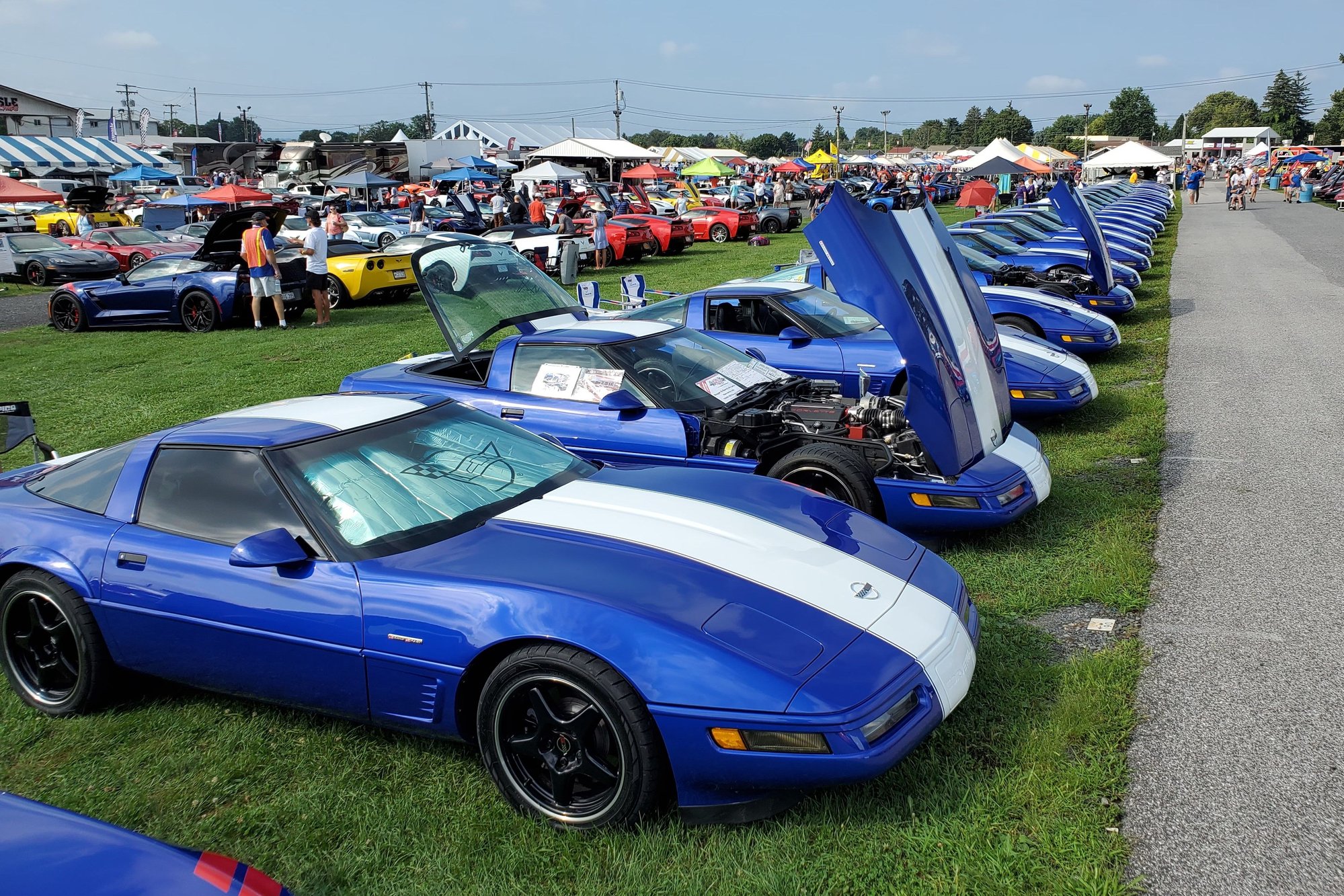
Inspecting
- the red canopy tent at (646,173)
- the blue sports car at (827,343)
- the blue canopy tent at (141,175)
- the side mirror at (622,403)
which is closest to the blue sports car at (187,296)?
the blue sports car at (827,343)

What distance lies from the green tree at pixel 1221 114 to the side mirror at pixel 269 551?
156109 millimetres

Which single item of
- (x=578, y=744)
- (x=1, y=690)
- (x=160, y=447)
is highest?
(x=160, y=447)

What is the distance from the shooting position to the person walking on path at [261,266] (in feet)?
45.9

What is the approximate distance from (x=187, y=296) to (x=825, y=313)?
10729 mm

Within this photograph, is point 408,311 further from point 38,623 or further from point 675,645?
point 675,645

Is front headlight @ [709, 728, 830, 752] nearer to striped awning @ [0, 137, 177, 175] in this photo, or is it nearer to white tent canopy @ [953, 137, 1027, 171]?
white tent canopy @ [953, 137, 1027, 171]

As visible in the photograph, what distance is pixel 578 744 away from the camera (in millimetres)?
3014

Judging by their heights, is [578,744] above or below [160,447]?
below

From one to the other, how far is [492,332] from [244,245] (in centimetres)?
880

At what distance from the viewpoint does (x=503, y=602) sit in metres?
3.10

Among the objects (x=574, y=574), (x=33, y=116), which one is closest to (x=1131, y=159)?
(x=574, y=574)

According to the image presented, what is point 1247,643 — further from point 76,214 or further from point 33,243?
point 76,214

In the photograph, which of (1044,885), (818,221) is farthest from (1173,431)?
(1044,885)

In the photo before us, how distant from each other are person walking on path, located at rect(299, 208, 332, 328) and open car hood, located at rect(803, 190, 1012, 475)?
11435mm
